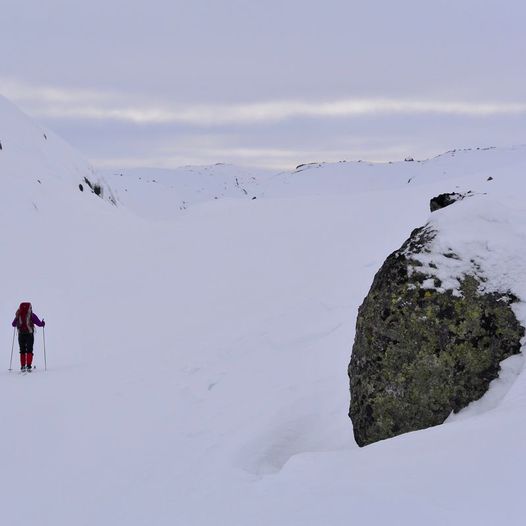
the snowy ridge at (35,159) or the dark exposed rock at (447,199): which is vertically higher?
the snowy ridge at (35,159)

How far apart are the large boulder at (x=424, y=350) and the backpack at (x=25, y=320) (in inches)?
380

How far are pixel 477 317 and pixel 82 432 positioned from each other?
612 cm

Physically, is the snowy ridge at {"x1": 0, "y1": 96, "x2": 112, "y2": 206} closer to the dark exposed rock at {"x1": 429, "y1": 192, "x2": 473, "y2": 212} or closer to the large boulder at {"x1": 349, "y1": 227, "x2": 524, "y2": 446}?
the dark exposed rock at {"x1": 429, "y1": 192, "x2": 473, "y2": 212}

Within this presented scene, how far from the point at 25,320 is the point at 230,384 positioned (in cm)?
582

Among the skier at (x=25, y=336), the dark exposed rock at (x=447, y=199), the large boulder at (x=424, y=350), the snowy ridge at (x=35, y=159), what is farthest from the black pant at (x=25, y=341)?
the snowy ridge at (x=35, y=159)

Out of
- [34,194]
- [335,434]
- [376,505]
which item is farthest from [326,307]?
[34,194]

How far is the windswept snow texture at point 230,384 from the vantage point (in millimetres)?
5129

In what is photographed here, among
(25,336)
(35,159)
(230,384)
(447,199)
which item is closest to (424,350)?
(447,199)

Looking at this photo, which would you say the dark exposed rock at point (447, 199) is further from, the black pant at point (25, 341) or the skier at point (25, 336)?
the black pant at point (25, 341)

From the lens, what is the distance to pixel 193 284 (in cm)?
2292

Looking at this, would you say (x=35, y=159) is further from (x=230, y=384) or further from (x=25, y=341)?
(x=230, y=384)

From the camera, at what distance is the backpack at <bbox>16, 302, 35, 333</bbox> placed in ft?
46.7

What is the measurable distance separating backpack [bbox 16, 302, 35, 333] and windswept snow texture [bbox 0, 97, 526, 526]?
103 centimetres

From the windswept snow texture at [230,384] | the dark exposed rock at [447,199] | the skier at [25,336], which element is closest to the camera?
the windswept snow texture at [230,384]
